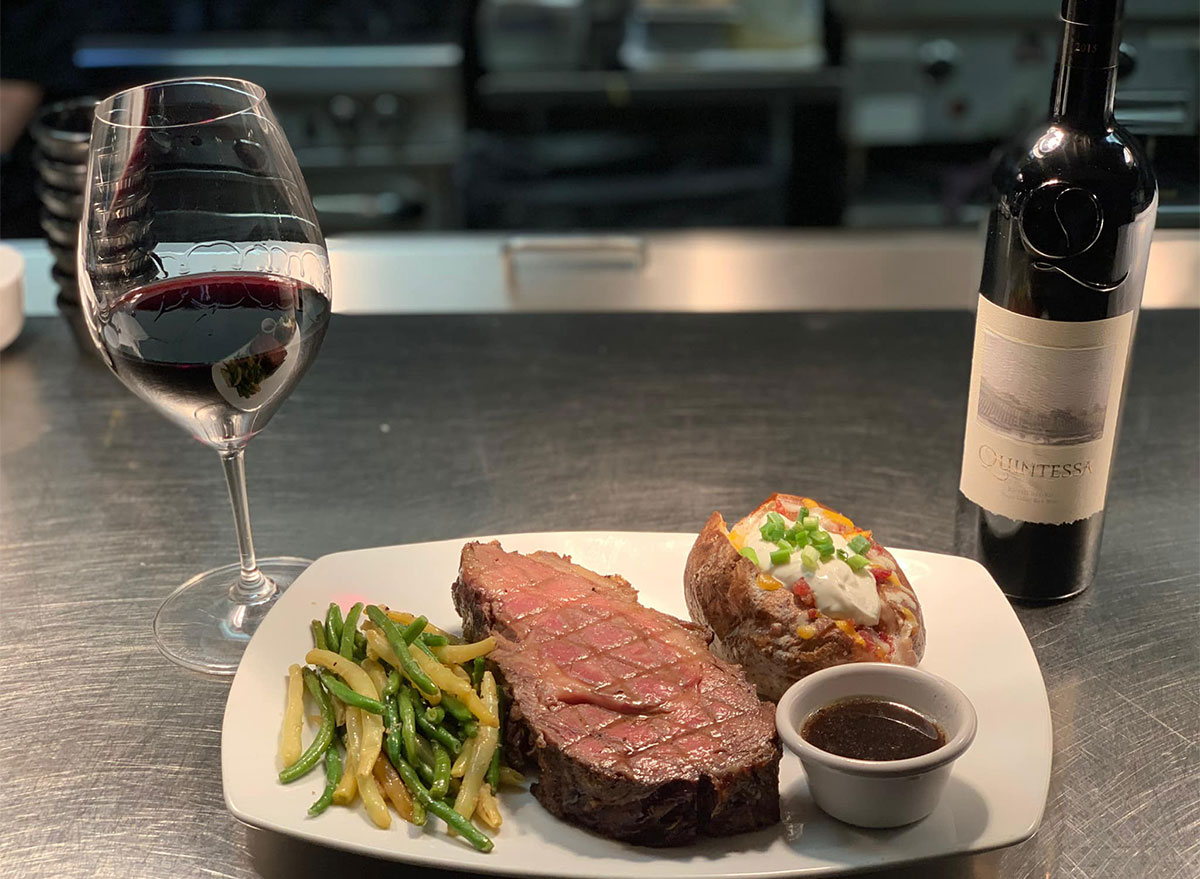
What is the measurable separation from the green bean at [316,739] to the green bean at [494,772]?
0.45 ft

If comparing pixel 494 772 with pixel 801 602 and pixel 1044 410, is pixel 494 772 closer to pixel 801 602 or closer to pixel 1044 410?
pixel 801 602

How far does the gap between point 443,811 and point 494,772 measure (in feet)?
0.18

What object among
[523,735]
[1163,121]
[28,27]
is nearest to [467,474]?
[523,735]

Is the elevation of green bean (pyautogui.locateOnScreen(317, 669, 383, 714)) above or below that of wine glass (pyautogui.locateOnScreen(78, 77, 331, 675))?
below

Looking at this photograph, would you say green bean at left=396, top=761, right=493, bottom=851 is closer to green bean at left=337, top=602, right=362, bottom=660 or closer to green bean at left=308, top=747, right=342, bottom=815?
green bean at left=308, top=747, right=342, bottom=815

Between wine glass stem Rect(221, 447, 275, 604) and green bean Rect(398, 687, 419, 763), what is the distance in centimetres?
32

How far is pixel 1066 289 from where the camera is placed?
1.16 metres

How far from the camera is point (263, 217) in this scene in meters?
1.17

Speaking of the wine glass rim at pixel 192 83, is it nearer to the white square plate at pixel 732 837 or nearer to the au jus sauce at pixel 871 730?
the white square plate at pixel 732 837

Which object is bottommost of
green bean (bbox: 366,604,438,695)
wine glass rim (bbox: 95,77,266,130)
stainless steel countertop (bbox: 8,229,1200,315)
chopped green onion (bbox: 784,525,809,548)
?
stainless steel countertop (bbox: 8,229,1200,315)

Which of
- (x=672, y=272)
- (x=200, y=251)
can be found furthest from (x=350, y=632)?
(x=672, y=272)

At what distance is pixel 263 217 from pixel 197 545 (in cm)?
49

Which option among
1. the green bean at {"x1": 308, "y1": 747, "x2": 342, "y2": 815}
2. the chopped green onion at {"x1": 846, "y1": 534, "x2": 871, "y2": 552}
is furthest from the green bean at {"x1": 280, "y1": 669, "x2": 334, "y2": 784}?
the chopped green onion at {"x1": 846, "y1": 534, "x2": 871, "y2": 552}

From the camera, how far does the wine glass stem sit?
1.30 metres
